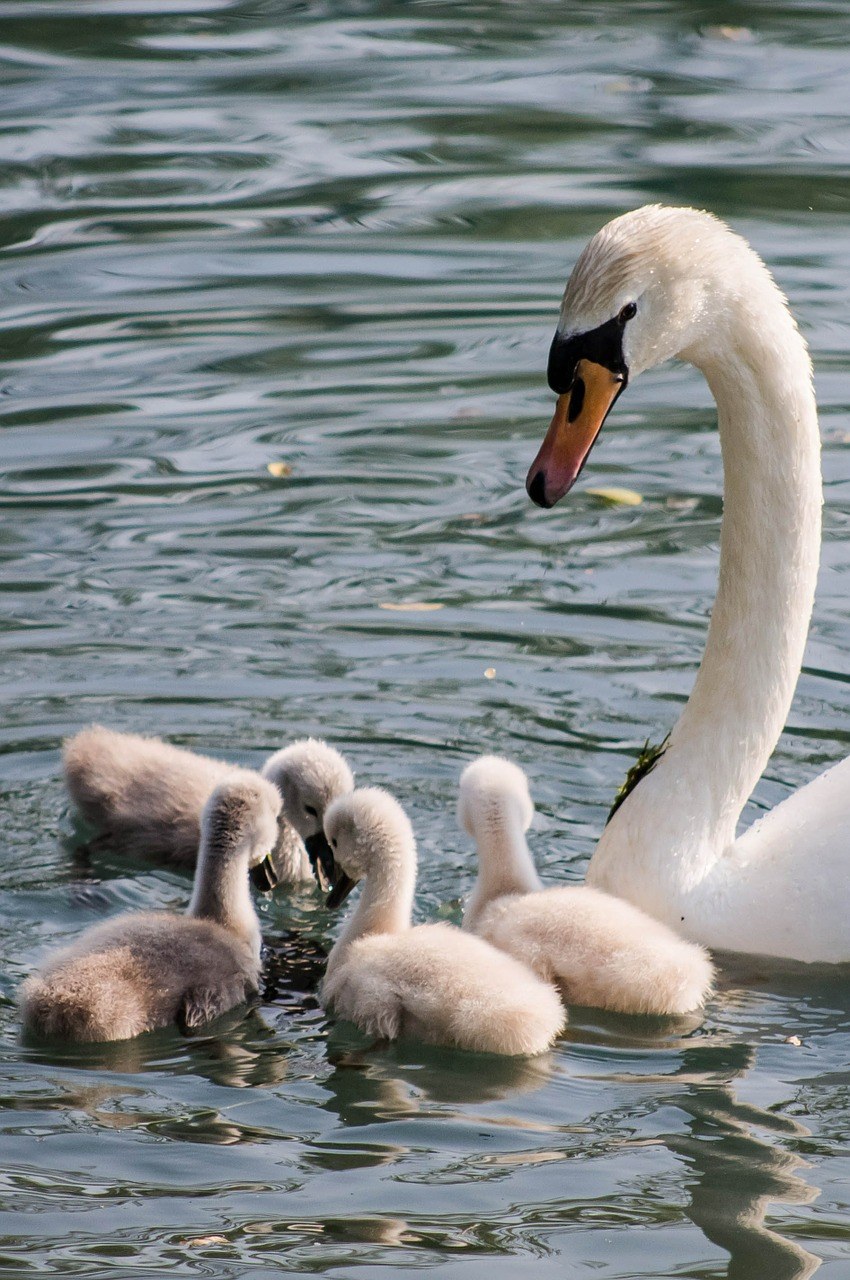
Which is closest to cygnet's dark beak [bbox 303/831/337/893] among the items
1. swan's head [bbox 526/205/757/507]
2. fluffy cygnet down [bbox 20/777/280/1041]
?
fluffy cygnet down [bbox 20/777/280/1041]

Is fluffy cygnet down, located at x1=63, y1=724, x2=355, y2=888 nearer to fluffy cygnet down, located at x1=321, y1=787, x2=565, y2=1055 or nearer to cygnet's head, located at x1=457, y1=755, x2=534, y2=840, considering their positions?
cygnet's head, located at x1=457, y1=755, x2=534, y2=840

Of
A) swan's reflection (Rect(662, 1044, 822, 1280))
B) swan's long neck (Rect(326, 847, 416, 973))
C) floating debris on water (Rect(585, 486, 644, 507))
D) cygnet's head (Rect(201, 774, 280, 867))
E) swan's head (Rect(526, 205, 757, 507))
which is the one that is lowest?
swan's reflection (Rect(662, 1044, 822, 1280))

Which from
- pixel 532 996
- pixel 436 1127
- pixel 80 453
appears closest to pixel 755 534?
pixel 532 996

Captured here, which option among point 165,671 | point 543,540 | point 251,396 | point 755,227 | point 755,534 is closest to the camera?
point 755,534

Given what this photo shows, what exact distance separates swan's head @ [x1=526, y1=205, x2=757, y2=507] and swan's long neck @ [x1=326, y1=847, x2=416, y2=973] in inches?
37.5

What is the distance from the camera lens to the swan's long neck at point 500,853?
5617 mm

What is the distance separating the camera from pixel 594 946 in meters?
5.22

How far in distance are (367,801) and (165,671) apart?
199 centimetres

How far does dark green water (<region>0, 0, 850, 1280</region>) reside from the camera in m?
4.48

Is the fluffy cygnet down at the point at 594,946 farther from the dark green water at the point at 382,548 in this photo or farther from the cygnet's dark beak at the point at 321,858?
the cygnet's dark beak at the point at 321,858

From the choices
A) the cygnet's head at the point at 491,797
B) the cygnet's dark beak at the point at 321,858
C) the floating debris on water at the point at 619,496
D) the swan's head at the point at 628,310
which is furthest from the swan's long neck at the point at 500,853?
the floating debris on water at the point at 619,496

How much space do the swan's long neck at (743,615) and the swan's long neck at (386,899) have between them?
643 millimetres

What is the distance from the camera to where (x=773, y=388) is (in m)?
5.65

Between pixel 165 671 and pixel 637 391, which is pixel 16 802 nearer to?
pixel 165 671
